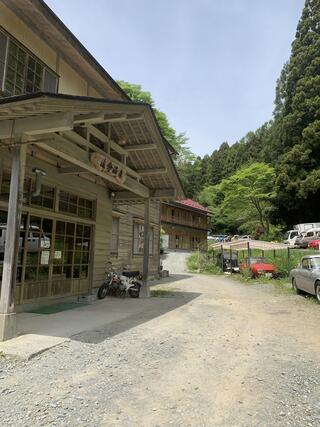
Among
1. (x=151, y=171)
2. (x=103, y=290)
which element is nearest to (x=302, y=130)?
(x=151, y=171)

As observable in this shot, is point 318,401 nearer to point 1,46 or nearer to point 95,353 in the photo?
point 95,353

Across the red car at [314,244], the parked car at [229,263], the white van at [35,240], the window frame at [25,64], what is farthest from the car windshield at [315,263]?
the red car at [314,244]

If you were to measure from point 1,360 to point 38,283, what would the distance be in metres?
4.13

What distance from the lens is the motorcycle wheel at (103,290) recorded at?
36.7 feet

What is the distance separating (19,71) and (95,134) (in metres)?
2.12

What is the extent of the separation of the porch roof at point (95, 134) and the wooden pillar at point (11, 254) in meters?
0.53

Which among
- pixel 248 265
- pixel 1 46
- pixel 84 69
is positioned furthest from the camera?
pixel 248 265

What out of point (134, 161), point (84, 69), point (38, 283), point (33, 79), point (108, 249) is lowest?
point (38, 283)

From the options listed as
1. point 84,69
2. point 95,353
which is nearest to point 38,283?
point 95,353

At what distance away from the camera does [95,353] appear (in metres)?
5.54

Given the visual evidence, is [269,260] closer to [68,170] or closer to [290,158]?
[68,170]

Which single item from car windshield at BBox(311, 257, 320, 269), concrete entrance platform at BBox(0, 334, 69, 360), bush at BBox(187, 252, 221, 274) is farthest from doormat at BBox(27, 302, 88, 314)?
bush at BBox(187, 252, 221, 274)

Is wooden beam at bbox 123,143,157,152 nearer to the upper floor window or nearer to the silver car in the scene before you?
the upper floor window

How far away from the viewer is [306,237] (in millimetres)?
33781
